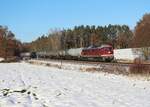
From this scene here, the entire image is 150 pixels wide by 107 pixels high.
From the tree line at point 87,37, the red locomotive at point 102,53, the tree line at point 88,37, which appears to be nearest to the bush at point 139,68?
the red locomotive at point 102,53

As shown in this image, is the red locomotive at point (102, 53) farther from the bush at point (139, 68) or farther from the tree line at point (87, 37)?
the tree line at point (87, 37)

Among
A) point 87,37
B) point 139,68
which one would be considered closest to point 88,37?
point 87,37

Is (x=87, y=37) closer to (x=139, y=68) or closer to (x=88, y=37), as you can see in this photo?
(x=88, y=37)

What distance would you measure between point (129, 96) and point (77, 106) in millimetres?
4025

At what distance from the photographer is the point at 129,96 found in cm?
1616

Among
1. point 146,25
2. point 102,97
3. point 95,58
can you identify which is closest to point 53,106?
point 102,97

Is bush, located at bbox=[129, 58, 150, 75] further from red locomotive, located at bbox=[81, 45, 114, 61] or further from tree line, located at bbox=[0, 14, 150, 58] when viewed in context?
tree line, located at bbox=[0, 14, 150, 58]

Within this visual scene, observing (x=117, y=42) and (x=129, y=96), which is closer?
(x=129, y=96)

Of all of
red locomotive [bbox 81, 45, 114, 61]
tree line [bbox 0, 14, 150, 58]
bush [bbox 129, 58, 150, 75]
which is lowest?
bush [bbox 129, 58, 150, 75]

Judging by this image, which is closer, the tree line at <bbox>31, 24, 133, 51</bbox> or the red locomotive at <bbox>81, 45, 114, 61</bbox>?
the red locomotive at <bbox>81, 45, 114, 61</bbox>

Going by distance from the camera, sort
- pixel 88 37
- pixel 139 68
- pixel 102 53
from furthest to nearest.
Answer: pixel 88 37
pixel 102 53
pixel 139 68

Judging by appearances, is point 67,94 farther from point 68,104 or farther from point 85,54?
point 85,54

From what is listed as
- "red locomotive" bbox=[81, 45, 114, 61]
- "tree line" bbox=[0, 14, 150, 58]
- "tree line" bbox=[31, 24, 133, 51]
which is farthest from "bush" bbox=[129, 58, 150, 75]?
"tree line" bbox=[31, 24, 133, 51]

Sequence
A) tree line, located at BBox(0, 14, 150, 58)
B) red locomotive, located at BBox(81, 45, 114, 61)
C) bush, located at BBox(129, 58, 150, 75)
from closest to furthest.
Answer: bush, located at BBox(129, 58, 150, 75) < red locomotive, located at BBox(81, 45, 114, 61) < tree line, located at BBox(0, 14, 150, 58)
